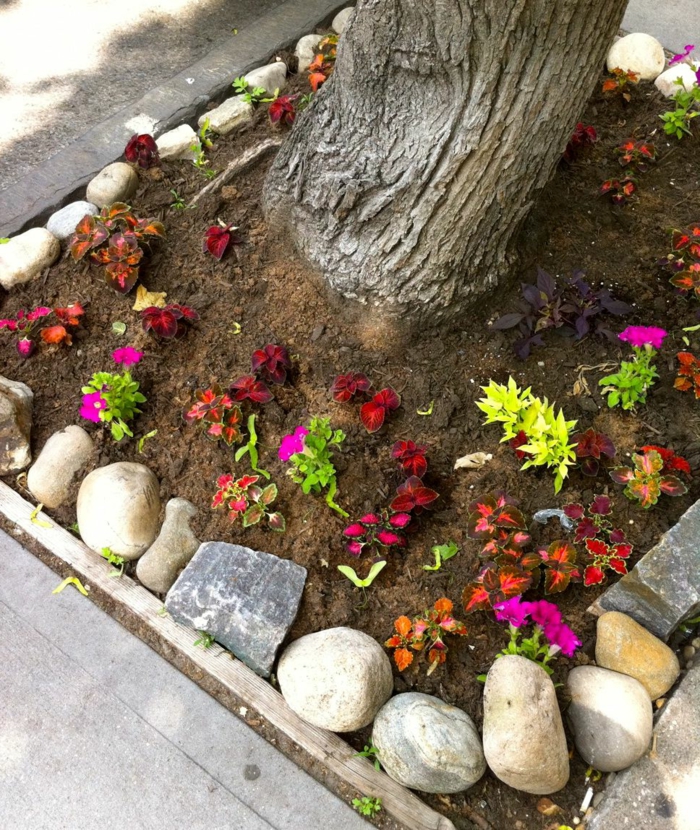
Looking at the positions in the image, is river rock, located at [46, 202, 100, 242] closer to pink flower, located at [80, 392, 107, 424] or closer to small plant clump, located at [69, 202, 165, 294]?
small plant clump, located at [69, 202, 165, 294]

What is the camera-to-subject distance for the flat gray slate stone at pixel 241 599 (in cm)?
229

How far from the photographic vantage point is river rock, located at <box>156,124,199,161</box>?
361cm

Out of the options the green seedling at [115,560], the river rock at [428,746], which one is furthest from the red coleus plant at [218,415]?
the river rock at [428,746]

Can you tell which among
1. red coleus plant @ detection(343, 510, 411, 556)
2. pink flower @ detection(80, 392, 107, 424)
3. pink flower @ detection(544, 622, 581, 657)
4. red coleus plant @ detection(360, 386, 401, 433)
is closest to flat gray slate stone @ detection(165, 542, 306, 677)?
red coleus plant @ detection(343, 510, 411, 556)

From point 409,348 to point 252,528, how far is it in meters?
0.94

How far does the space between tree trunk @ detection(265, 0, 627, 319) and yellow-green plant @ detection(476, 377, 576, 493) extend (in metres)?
0.47

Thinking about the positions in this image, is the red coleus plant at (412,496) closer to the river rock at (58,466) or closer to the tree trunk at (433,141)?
the tree trunk at (433,141)

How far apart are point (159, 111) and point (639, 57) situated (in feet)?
8.93

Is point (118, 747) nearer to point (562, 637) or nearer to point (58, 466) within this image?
point (58, 466)

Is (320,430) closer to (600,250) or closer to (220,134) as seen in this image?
(600,250)

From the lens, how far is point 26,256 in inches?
125

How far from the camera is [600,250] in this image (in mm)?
3045

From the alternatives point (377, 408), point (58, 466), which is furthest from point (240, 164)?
point (58, 466)

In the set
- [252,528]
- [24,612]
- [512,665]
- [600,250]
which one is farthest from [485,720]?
[600,250]
